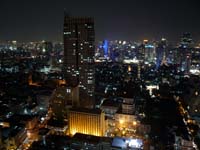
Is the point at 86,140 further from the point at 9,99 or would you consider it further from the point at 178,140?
the point at 9,99

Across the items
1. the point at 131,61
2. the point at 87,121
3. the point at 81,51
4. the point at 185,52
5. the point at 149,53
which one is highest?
the point at 81,51

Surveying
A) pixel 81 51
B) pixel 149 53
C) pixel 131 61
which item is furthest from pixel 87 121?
pixel 149 53

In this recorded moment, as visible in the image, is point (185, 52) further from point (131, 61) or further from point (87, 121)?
point (87, 121)

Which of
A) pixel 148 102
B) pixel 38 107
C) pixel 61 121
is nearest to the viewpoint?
pixel 61 121

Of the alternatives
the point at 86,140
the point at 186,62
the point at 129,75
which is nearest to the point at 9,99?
the point at 86,140

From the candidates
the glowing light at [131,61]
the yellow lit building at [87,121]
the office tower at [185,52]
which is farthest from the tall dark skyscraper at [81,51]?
the glowing light at [131,61]

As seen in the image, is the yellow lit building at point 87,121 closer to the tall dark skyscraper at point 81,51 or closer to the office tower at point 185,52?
the tall dark skyscraper at point 81,51
